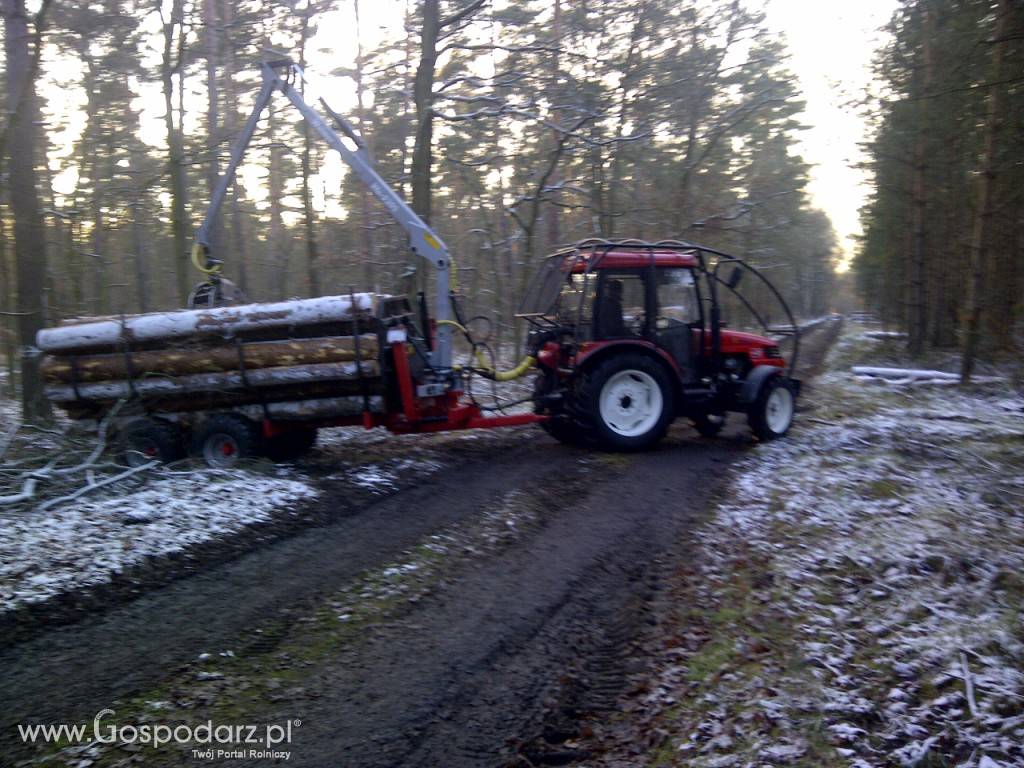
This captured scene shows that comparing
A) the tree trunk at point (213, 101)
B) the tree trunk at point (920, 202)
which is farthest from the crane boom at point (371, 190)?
the tree trunk at point (920, 202)

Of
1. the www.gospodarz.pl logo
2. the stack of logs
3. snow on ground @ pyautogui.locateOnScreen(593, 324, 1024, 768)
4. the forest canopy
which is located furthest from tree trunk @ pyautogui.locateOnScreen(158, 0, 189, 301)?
the www.gospodarz.pl logo

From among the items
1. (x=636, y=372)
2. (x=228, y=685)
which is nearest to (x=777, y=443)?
(x=636, y=372)

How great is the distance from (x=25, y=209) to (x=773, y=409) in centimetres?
1057

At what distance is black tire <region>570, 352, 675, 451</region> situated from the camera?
1008 cm

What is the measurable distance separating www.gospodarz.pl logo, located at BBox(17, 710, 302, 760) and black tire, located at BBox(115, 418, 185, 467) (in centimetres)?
565

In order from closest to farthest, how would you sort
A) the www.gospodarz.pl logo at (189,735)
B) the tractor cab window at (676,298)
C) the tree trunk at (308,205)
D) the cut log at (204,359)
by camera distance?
the www.gospodarz.pl logo at (189,735), the cut log at (204,359), the tractor cab window at (676,298), the tree trunk at (308,205)

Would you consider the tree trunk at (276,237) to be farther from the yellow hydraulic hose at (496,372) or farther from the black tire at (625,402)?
the black tire at (625,402)

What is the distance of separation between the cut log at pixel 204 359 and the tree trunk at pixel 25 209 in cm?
159

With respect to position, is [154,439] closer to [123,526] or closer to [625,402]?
[123,526]

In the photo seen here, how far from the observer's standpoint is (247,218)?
2922cm

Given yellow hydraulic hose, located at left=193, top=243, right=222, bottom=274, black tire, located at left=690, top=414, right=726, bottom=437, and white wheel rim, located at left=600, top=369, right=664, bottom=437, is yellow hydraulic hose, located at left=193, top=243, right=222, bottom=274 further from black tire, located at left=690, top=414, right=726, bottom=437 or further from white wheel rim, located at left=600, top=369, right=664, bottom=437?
black tire, located at left=690, top=414, right=726, bottom=437

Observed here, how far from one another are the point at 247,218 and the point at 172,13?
48.5 ft

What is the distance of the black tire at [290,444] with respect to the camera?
962cm

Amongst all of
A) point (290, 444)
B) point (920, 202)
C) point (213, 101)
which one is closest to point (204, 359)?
point (290, 444)
